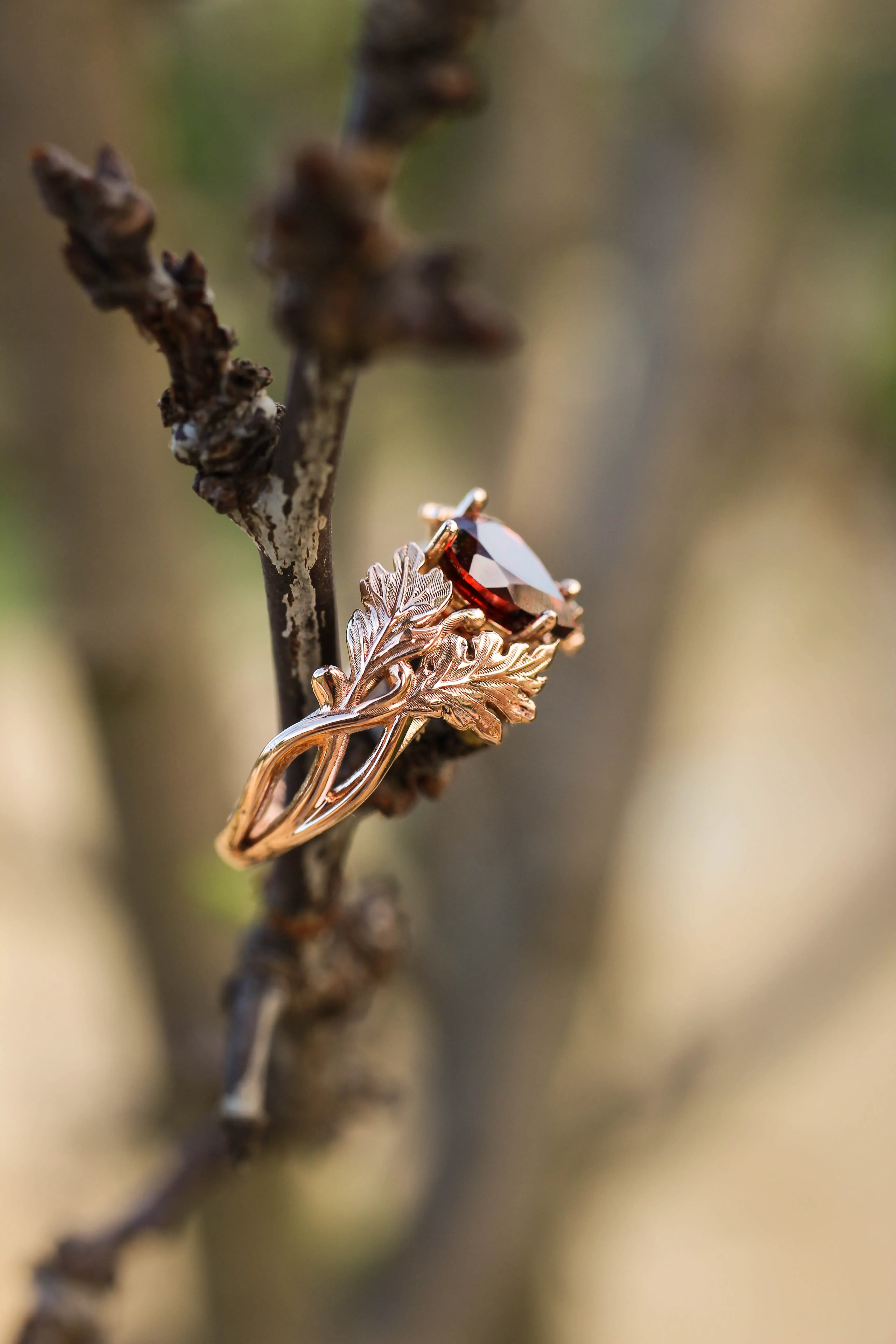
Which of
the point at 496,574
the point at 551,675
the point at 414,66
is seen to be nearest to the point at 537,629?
the point at 496,574

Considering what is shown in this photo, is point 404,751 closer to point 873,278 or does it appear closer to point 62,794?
point 873,278

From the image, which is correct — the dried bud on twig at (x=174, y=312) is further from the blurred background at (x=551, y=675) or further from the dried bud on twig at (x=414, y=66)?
the blurred background at (x=551, y=675)

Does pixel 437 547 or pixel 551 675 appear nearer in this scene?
pixel 437 547

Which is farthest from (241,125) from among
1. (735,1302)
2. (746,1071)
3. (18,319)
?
(735,1302)

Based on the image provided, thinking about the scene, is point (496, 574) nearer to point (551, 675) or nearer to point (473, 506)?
point (473, 506)

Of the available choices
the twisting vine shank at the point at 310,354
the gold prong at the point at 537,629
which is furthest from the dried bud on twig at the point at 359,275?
the gold prong at the point at 537,629

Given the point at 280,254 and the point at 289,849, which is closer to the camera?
the point at 280,254

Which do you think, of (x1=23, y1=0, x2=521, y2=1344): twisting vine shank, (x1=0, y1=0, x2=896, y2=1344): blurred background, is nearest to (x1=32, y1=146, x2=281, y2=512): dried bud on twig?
(x1=23, y1=0, x2=521, y2=1344): twisting vine shank
